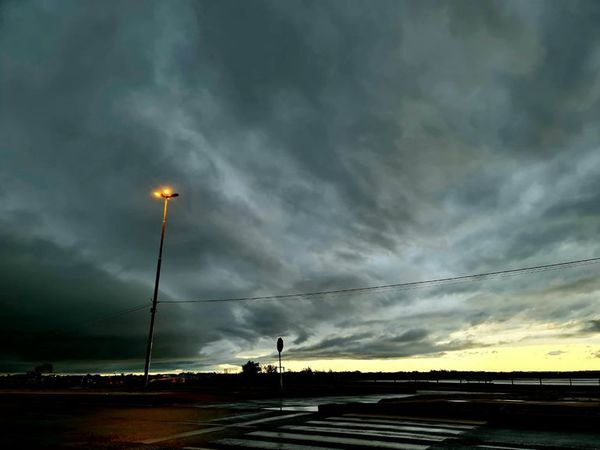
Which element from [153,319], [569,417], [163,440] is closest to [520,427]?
[569,417]

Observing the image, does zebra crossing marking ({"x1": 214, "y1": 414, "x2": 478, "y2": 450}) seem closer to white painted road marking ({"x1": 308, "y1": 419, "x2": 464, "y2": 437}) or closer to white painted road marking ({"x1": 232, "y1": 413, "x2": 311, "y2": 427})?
white painted road marking ({"x1": 308, "y1": 419, "x2": 464, "y2": 437})

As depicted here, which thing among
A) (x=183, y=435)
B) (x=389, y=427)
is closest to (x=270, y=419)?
(x=183, y=435)

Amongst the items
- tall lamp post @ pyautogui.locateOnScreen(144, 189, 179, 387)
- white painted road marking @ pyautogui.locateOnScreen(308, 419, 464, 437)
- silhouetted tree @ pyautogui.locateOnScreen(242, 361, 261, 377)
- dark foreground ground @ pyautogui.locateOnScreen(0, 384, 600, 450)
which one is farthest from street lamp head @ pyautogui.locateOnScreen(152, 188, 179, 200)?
silhouetted tree @ pyautogui.locateOnScreen(242, 361, 261, 377)

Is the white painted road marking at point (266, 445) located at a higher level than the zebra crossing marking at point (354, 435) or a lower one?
higher

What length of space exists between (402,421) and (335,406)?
2.97 meters

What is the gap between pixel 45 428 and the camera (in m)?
10.6

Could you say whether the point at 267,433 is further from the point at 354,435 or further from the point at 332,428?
the point at 354,435

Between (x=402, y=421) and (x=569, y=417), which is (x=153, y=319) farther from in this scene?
(x=569, y=417)

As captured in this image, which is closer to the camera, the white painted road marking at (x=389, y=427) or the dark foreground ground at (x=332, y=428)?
the dark foreground ground at (x=332, y=428)

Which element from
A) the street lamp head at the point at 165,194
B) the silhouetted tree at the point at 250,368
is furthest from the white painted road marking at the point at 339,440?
the silhouetted tree at the point at 250,368

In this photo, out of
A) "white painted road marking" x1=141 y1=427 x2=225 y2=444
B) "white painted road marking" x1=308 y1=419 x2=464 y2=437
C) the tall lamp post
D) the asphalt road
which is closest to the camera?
the asphalt road

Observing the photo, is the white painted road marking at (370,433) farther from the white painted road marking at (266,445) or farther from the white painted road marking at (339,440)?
the white painted road marking at (266,445)

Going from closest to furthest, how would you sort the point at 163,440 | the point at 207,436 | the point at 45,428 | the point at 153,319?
the point at 163,440 < the point at 207,436 < the point at 45,428 < the point at 153,319

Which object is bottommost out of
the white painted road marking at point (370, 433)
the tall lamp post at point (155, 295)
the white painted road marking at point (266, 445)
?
the white painted road marking at point (370, 433)
